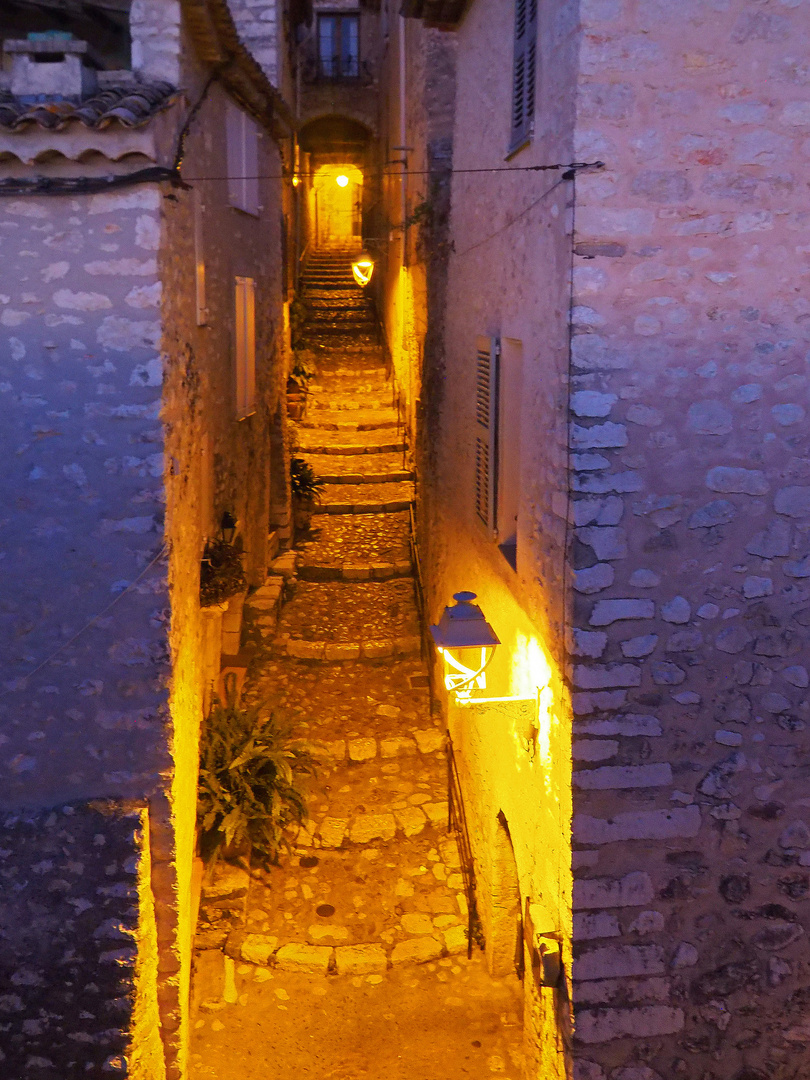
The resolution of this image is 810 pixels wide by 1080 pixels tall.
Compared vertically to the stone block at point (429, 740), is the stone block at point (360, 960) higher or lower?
lower

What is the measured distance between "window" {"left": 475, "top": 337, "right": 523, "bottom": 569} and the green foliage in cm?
776

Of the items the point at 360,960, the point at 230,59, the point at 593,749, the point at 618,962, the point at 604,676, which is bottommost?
the point at 360,960

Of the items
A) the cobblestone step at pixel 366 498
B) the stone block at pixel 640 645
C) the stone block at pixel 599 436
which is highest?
the stone block at pixel 599 436

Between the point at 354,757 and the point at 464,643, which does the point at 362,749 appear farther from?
the point at 464,643

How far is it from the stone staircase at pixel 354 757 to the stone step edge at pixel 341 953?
0.03 ft

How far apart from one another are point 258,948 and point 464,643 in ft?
12.6

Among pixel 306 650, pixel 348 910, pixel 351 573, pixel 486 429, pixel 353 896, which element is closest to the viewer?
pixel 486 429

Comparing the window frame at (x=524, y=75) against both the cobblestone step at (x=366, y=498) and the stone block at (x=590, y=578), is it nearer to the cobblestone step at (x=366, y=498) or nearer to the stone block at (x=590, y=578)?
the stone block at (x=590, y=578)

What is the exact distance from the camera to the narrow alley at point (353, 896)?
6.74 m

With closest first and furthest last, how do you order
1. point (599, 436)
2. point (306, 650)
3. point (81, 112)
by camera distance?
point (599, 436)
point (81, 112)
point (306, 650)

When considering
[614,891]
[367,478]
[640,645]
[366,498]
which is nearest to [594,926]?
[614,891]

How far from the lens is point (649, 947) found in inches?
193

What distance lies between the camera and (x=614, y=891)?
484 centimetres

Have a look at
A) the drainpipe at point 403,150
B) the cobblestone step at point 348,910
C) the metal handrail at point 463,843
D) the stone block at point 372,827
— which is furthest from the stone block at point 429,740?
the drainpipe at point 403,150
